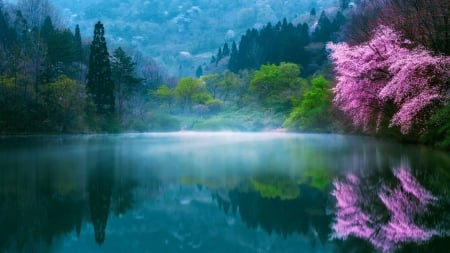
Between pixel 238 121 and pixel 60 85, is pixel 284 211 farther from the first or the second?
pixel 238 121

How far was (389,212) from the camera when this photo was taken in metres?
6.96

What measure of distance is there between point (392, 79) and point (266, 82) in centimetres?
5334

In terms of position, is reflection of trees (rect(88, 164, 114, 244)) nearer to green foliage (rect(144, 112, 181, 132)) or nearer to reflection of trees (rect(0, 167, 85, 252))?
reflection of trees (rect(0, 167, 85, 252))

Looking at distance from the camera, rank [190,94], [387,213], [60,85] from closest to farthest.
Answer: [387,213], [60,85], [190,94]

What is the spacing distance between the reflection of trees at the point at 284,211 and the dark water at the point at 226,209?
0.6 inches

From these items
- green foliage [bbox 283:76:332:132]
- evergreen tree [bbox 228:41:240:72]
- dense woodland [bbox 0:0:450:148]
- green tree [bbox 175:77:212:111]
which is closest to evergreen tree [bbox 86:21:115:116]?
dense woodland [bbox 0:0:450:148]

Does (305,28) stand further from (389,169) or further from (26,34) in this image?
(389,169)

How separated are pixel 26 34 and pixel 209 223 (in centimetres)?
6471

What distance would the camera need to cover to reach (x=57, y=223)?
21.0 feet

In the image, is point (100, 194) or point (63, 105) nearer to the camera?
point (100, 194)

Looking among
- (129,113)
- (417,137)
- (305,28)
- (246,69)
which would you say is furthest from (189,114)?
(417,137)

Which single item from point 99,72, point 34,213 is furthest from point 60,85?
point 34,213

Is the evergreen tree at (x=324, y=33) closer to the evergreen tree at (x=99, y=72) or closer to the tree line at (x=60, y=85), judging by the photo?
the tree line at (x=60, y=85)

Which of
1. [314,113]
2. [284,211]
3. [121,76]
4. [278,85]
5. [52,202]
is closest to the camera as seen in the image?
[284,211]
